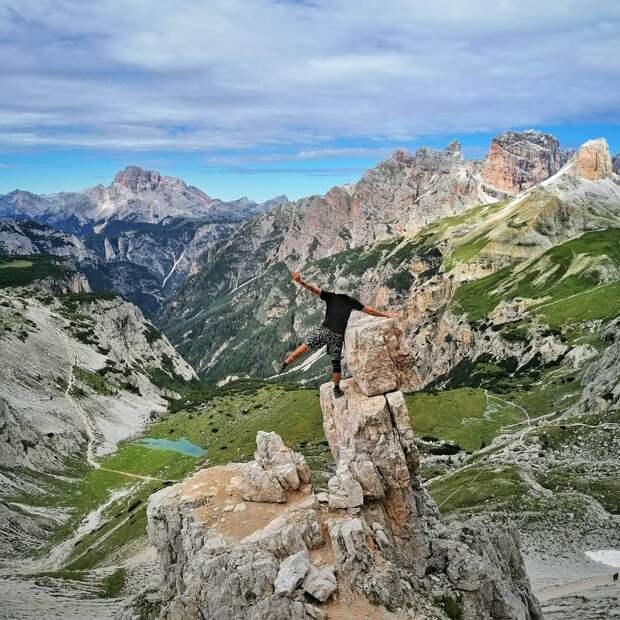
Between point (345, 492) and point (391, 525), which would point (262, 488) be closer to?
point (345, 492)

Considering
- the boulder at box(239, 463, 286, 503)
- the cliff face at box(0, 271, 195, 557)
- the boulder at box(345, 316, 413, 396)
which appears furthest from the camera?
the cliff face at box(0, 271, 195, 557)

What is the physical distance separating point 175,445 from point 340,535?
141176mm

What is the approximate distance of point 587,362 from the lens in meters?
166

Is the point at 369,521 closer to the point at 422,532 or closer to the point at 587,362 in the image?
the point at 422,532

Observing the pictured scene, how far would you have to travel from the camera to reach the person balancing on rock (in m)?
32.6

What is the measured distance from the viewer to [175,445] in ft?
529

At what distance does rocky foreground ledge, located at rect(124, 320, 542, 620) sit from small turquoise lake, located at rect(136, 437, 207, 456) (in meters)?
117

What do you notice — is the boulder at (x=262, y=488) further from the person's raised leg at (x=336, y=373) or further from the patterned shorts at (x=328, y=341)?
the patterned shorts at (x=328, y=341)

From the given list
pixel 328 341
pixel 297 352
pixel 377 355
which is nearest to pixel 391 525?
pixel 377 355

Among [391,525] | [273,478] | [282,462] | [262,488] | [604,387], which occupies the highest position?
[282,462]

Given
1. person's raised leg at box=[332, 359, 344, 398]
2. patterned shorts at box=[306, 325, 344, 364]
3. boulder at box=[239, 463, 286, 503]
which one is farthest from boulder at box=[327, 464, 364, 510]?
patterned shorts at box=[306, 325, 344, 364]

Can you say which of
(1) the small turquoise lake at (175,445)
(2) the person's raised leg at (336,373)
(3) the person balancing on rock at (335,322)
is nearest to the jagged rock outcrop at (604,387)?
(2) the person's raised leg at (336,373)

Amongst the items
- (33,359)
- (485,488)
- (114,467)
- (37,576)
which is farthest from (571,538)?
(33,359)

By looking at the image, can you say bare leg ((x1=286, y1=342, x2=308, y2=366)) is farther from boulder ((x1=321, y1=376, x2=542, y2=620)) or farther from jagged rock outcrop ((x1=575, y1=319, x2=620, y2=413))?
jagged rock outcrop ((x1=575, y1=319, x2=620, y2=413))
